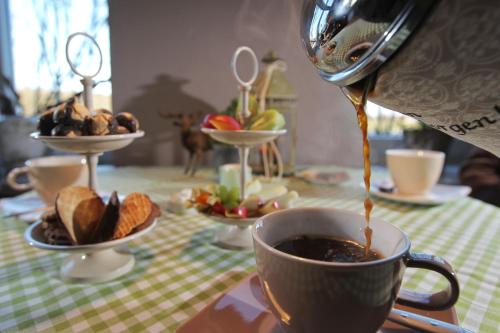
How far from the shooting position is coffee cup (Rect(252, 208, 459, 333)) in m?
0.21

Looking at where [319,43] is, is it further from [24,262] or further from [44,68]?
[44,68]

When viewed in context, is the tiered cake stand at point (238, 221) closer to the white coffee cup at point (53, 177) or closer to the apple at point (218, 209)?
the apple at point (218, 209)

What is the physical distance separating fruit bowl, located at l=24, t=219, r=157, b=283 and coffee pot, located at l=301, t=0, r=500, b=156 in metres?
0.29

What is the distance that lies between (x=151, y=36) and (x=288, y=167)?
2.37ft

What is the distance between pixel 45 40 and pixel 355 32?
1803 mm

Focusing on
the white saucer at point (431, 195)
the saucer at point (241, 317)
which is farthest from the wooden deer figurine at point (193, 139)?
the saucer at point (241, 317)

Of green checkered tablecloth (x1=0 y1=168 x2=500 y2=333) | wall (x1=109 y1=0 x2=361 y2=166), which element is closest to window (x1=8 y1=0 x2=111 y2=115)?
wall (x1=109 y1=0 x2=361 y2=166)

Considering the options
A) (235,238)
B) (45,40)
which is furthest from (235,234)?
(45,40)

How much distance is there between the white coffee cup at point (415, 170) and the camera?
0.64m

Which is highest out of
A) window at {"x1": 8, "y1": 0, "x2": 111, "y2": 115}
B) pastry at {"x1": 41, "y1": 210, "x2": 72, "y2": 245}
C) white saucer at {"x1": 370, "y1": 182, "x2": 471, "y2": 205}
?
window at {"x1": 8, "y1": 0, "x2": 111, "y2": 115}

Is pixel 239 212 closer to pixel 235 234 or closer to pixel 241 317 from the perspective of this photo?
pixel 235 234

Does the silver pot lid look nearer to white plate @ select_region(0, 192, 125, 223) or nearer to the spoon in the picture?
the spoon

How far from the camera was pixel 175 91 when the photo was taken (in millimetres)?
1206

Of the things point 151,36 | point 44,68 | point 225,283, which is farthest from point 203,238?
point 44,68
